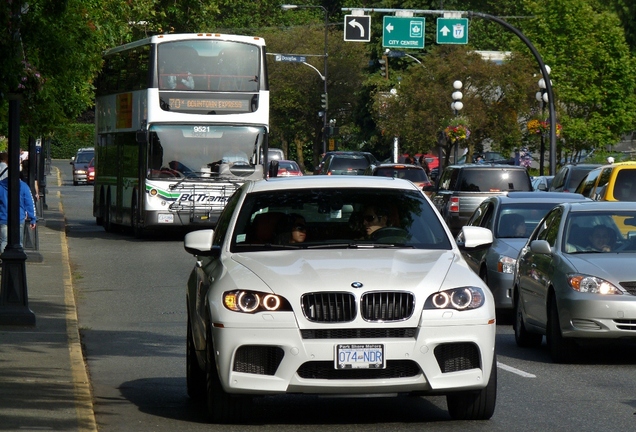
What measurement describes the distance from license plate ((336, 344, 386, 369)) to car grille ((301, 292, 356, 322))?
7.0 inches

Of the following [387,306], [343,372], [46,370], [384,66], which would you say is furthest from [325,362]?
[384,66]

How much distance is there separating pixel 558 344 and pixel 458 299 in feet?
13.2

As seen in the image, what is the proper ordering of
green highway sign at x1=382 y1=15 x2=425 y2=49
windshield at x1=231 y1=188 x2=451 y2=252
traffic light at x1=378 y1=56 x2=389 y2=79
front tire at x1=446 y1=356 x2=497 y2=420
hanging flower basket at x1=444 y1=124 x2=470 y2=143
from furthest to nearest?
1. traffic light at x1=378 y1=56 x2=389 y2=79
2. hanging flower basket at x1=444 y1=124 x2=470 y2=143
3. green highway sign at x1=382 y1=15 x2=425 y2=49
4. windshield at x1=231 y1=188 x2=451 y2=252
5. front tire at x1=446 y1=356 x2=497 y2=420

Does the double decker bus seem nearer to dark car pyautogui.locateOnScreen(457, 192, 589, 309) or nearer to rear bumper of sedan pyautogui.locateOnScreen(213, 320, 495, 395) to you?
dark car pyautogui.locateOnScreen(457, 192, 589, 309)

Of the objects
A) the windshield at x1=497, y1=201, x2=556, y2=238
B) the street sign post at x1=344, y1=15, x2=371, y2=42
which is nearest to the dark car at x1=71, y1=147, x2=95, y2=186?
the street sign post at x1=344, y1=15, x2=371, y2=42

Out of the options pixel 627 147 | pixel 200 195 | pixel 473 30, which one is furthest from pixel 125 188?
pixel 473 30

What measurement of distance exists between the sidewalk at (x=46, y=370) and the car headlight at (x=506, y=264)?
16.1 feet

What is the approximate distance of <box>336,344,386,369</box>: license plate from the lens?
8.05m

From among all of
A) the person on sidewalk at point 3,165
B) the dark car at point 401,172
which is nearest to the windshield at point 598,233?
the person on sidewalk at point 3,165

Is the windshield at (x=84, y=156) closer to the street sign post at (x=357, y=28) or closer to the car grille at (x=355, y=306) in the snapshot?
the street sign post at (x=357, y=28)

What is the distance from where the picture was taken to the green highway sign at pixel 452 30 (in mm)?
41000

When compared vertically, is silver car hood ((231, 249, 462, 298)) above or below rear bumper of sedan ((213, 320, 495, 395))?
above

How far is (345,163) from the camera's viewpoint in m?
47.9

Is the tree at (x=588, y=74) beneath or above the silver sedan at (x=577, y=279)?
above
